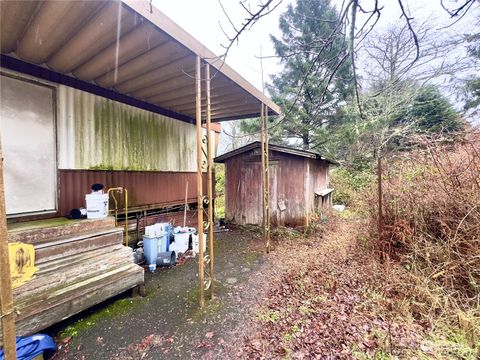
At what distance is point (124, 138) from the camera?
5035 millimetres

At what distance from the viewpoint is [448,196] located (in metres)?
3.24

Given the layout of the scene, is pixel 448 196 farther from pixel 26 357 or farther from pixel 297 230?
pixel 26 357

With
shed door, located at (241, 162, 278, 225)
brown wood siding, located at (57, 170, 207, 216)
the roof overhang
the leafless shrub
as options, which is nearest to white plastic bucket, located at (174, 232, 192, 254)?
brown wood siding, located at (57, 170, 207, 216)

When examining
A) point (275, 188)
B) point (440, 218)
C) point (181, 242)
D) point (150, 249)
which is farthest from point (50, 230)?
point (440, 218)

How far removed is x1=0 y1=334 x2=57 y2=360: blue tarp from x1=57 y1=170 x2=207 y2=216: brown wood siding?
229 cm

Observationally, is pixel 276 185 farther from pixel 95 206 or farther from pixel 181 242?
pixel 95 206

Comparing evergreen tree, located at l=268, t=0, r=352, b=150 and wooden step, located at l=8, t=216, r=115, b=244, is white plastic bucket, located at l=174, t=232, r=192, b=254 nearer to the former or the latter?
wooden step, located at l=8, t=216, r=115, b=244

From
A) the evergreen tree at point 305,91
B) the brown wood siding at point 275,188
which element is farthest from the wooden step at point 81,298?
the evergreen tree at point 305,91

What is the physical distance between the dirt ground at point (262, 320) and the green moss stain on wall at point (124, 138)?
267cm

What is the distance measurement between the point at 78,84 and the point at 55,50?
3.33 feet

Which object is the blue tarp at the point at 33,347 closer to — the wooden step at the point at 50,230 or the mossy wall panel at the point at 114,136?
the wooden step at the point at 50,230

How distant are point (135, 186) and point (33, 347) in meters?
3.52

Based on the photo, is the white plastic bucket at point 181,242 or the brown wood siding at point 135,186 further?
the white plastic bucket at point 181,242

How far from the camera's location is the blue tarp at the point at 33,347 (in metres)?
1.98
